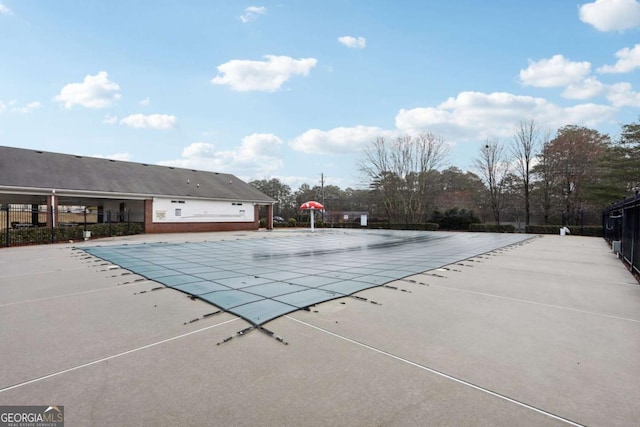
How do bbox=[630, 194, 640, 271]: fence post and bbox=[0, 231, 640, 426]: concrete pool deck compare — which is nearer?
bbox=[0, 231, 640, 426]: concrete pool deck

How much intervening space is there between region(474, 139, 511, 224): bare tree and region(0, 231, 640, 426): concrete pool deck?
27.4 meters

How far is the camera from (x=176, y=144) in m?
23.1

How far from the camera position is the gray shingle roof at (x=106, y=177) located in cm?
1642

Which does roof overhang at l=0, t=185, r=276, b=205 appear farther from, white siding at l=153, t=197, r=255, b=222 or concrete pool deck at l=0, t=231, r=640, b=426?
concrete pool deck at l=0, t=231, r=640, b=426

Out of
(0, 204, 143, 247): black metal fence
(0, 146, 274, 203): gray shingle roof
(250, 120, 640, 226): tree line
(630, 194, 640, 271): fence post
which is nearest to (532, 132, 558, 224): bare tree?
(250, 120, 640, 226): tree line

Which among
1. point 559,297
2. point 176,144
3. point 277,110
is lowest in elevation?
point 559,297

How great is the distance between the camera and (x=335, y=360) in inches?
100

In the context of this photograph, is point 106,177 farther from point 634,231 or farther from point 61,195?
point 634,231

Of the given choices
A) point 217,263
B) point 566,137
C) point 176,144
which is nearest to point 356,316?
point 217,263

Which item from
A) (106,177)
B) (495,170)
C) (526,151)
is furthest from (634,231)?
(495,170)

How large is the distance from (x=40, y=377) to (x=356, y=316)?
2.82m

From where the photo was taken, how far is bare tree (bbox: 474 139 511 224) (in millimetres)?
28984

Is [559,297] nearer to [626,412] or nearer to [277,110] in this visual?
[626,412]

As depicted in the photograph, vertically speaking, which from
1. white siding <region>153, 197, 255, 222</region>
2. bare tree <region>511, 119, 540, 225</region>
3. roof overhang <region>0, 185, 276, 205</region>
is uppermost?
bare tree <region>511, 119, 540, 225</region>
